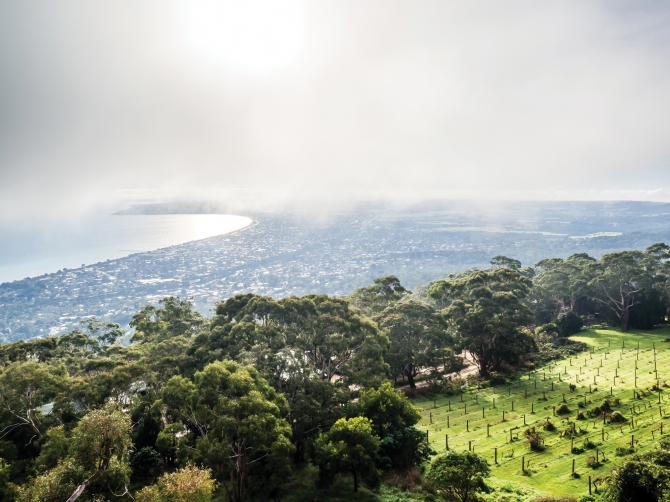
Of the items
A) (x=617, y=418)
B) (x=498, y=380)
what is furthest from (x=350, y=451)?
(x=498, y=380)

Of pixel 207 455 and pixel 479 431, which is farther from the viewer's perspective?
pixel 479 431

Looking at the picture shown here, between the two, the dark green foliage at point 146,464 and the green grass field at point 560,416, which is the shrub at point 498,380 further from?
the dark green foliage at point 146,464

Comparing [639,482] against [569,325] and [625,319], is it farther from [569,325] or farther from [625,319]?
[625,319]

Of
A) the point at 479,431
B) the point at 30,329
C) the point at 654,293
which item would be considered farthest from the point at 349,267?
the point at 479,431

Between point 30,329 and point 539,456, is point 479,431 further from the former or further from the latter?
point 30,329

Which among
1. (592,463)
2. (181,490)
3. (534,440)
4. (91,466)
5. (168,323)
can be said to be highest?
(91,466)
